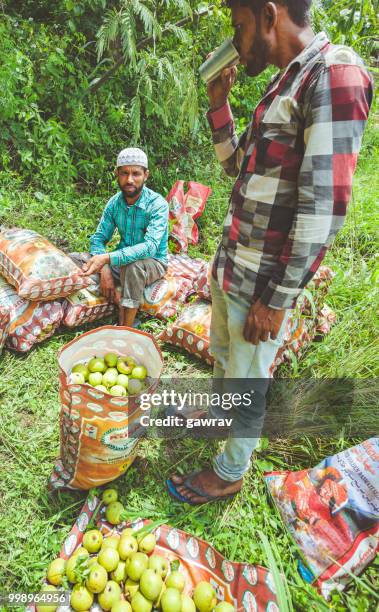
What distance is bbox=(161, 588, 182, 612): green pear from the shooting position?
4.77 ft

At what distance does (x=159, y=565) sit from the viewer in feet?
5.18

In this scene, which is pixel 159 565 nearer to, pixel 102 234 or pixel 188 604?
pixel 188 604

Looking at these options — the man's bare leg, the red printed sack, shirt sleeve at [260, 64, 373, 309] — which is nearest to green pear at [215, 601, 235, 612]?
shirt sleeve at [260, 64, 373, 309]

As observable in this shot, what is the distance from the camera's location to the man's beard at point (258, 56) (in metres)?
1.26

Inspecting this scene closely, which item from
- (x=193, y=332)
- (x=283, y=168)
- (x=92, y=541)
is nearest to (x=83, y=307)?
(x=193, y=332)

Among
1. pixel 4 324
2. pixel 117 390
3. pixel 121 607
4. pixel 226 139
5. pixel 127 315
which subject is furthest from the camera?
pixel 127 315

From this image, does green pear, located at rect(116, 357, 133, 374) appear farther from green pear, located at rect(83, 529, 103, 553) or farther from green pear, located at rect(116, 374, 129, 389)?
green pear, located at rect(83, 529, 103, 553)

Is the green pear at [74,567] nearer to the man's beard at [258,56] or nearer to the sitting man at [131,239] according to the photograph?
the sitting man at [131,239]

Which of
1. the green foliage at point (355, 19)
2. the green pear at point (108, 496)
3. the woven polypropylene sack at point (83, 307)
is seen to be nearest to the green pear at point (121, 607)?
the green pear at point (108, 496)

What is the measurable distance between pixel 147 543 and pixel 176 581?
0.19 m

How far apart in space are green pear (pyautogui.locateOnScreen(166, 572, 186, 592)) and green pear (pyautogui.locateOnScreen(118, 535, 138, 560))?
187 millimetres

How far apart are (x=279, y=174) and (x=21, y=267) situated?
1884 mm

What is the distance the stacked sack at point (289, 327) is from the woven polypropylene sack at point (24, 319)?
2.70 ft

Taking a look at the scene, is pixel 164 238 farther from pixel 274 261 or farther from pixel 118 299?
pixel 274 261
